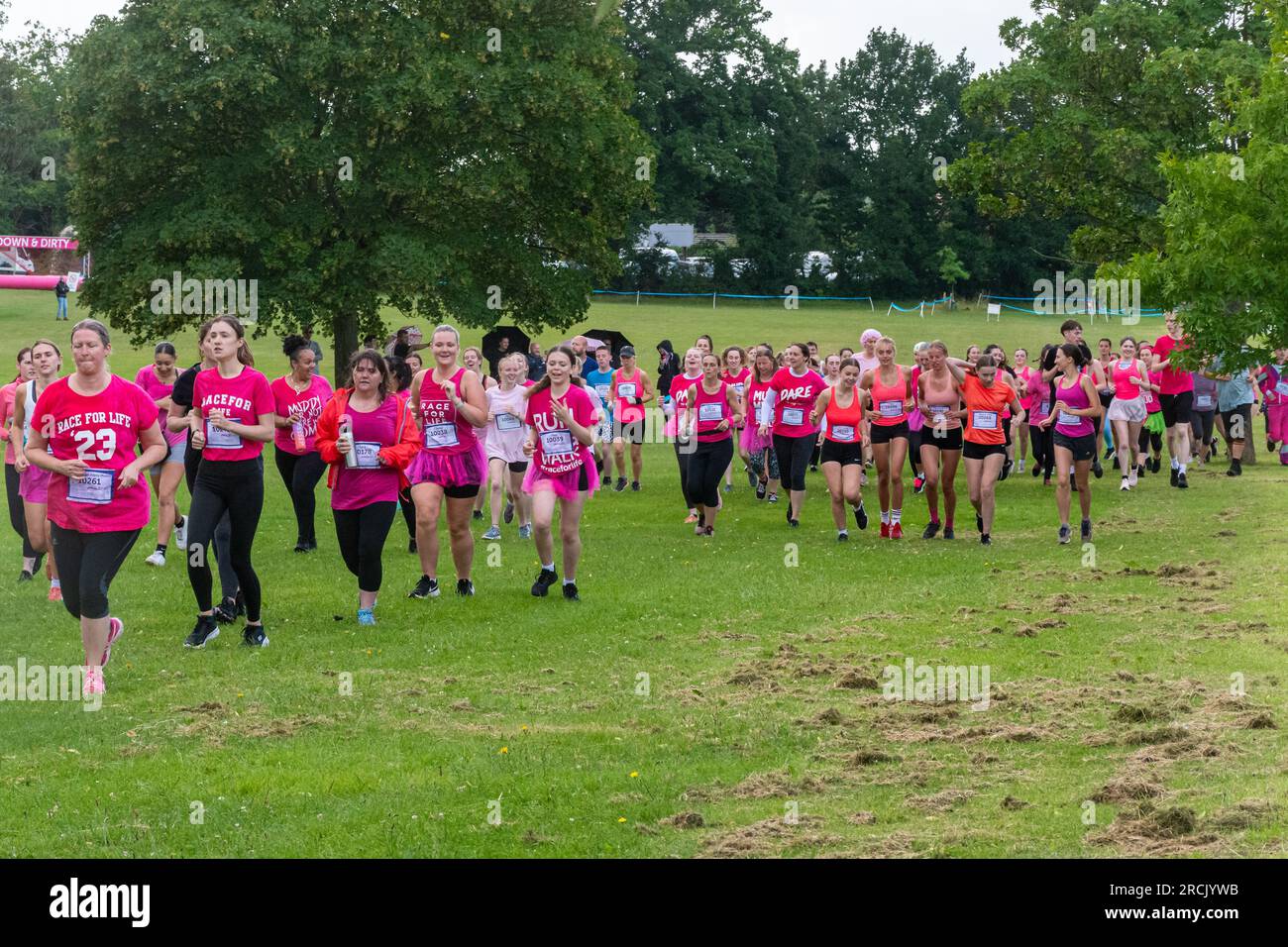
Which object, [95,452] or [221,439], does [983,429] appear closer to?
[221,439]

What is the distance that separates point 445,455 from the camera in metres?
13.0

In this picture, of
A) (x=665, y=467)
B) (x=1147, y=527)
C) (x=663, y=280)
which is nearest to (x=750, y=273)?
(x=663, y=280)

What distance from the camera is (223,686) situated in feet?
32.0

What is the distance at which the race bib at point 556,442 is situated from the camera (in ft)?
41.8

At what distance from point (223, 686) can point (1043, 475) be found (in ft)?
56.8

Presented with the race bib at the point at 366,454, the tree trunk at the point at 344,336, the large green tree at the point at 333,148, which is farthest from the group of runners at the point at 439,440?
the tree trunk at the point at 344,336

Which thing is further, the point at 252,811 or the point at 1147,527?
the point at 1147,527

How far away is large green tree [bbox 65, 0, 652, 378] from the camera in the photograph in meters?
31.2

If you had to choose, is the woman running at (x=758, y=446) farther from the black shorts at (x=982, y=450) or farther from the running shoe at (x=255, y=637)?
the running shoe at (x=255, y=637)

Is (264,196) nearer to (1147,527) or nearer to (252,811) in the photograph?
(1147,527)

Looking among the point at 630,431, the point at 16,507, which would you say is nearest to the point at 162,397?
the point at 16,507

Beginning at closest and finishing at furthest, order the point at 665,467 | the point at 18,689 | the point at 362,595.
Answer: the point at 18,689 → the point at 362,595 → the point at 665,467

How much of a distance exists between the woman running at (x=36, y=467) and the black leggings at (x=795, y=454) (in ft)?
26.9

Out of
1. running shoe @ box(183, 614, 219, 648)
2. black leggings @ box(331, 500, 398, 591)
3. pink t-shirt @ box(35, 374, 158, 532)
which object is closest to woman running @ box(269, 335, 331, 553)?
black leggings @ box(331, 500, 398, 591)
